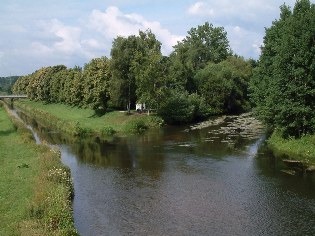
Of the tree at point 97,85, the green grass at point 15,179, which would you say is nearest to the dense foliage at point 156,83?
the tree at point 97,85

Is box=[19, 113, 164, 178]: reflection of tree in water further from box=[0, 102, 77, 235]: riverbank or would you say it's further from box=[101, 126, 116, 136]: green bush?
box=[0, 102, 77, 235]: riverbank

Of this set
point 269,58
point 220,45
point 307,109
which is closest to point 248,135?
point 269,58

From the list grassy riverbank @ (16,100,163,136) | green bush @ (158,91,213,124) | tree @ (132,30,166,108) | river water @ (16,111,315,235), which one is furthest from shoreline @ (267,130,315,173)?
tree @ (132,30,166,108)

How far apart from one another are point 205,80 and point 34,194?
2901 inches

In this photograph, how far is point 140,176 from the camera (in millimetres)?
40750

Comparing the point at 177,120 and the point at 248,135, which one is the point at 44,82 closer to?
the point at 177,120

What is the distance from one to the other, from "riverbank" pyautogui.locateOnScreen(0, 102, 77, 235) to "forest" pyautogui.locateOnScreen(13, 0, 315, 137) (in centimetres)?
2881

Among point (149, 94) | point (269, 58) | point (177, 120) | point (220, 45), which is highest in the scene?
point (220, 45)

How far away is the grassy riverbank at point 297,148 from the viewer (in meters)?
46.0

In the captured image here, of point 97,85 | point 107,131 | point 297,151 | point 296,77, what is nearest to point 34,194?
point 297,151

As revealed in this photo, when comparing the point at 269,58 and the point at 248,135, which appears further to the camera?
the point at 248,135

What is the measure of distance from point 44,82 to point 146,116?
219 ft

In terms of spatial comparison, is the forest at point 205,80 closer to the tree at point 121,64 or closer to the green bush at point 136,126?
the tree at point 121,64

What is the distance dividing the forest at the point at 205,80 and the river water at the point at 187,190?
7.76 meters
